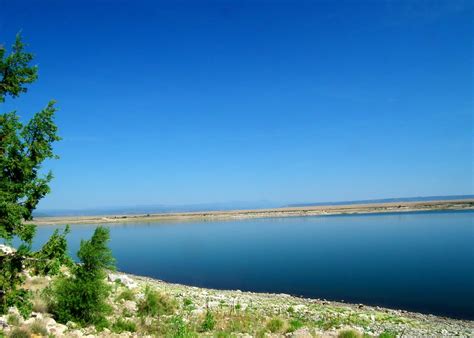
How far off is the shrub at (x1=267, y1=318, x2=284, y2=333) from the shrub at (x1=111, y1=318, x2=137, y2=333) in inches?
194

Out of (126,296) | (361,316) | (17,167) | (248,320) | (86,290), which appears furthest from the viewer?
(361,316)

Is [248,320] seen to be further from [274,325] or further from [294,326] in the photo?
[294,326]

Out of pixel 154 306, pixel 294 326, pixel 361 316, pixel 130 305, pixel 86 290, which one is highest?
pixel 86 290

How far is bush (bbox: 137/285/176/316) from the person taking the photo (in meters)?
15.3

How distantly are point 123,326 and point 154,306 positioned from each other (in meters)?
3.04

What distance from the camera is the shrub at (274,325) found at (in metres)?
13.8

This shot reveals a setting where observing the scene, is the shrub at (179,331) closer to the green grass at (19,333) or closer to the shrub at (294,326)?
the green grass at (19,333)

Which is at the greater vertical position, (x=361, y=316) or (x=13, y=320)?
(x=13, y=320)

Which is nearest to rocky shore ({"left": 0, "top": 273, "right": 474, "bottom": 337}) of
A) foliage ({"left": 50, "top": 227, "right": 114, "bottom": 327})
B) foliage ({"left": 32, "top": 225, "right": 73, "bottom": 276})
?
foliage ({"left": 50, "top": 227, "right": 114, "bottom": 327})

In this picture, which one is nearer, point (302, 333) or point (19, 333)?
point (19, 333)

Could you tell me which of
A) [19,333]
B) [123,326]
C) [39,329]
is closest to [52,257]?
[19,333]

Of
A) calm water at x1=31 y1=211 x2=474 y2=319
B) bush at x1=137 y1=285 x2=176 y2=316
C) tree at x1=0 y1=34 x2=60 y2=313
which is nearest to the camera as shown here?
tree at x1=0 y1=34 x2=60 y2=313

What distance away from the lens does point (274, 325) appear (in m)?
14.0

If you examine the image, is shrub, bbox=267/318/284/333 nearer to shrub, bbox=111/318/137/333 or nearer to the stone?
the stone
